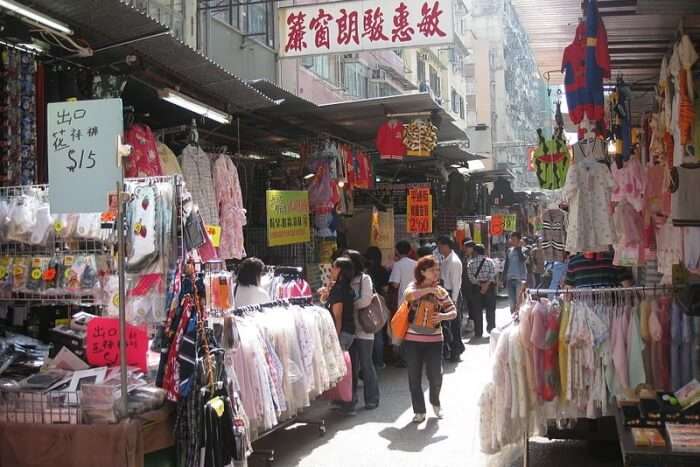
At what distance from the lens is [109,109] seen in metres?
4.41

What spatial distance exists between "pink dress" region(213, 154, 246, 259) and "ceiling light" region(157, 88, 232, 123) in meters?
0.54

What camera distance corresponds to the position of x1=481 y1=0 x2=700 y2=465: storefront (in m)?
5.20

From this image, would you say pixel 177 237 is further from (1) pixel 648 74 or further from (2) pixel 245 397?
(1) pixel 648 74

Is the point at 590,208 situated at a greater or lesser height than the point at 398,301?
greater

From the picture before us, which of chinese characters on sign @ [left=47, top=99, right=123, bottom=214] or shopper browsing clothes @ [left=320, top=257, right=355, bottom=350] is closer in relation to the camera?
chinese characters on sign @ [left=47, top=99, right=123, bottom=214]

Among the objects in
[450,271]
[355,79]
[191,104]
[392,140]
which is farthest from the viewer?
[355,79]

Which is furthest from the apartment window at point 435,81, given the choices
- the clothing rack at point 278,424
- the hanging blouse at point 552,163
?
the clothing rack at point 278,424

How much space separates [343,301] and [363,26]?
411 centimetres

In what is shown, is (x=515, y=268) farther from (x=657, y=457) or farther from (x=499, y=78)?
(x=499, y=78)

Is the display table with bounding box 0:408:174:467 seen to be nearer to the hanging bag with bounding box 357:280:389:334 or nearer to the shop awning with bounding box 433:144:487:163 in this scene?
the hanging bag with bounding box 357:280:389:334

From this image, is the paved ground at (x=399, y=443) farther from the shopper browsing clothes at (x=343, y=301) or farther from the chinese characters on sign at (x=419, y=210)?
the chinese characters on sign at (x=419, y=210)

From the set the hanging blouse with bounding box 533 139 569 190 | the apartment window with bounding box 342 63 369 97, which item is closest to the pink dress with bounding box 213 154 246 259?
the hanging blouse with bounding box 533 139 569 190

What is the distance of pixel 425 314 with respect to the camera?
8.27 m

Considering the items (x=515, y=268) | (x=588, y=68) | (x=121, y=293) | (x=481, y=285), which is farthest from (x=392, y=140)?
(x=121, y=293)
